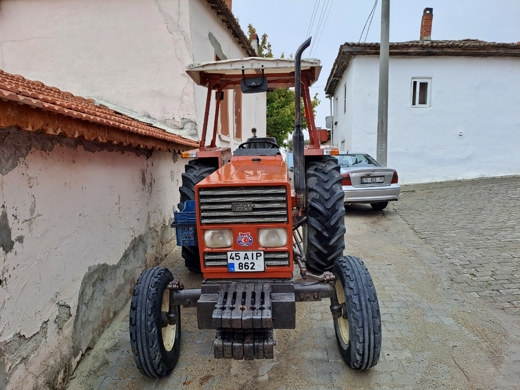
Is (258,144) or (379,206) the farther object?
(379,206)

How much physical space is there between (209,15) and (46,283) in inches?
268

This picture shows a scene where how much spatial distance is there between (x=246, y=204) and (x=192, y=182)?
4.74ft

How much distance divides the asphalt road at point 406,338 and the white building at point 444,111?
657cm

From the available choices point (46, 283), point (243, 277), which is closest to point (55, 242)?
point (46, 283)

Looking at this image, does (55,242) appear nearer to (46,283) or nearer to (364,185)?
(46,283)

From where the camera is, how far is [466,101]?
37.0 feet

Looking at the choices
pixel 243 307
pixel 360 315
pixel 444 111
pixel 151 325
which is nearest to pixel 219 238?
pixel 243 307

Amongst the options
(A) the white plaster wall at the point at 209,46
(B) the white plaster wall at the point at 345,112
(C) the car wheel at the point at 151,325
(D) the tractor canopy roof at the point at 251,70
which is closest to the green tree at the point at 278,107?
(B) the white plaster wall at the point at 345,112

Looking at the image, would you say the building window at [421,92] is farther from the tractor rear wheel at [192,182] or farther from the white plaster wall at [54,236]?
the white plaster wall at [54,236]

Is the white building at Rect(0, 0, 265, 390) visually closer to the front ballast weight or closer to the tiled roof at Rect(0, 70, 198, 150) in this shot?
the tiled roof at Rect(0, 70, 198, 150)

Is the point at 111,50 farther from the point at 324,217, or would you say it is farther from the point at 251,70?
the point at 324,217

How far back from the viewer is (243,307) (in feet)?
6.81

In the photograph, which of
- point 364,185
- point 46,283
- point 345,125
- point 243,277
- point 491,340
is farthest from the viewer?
point 345,125

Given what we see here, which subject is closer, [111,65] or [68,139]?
[68,139]
